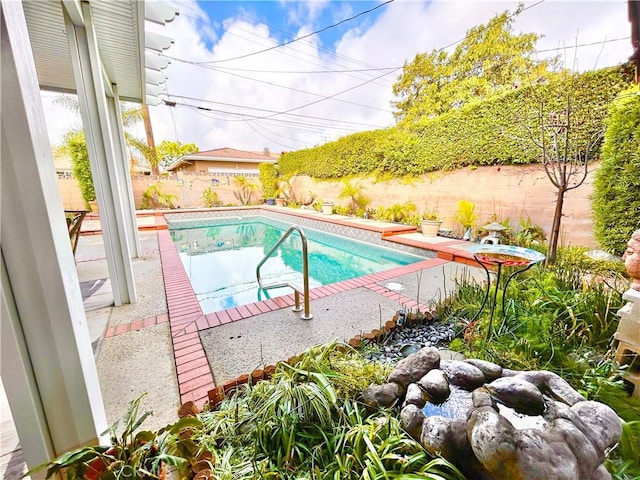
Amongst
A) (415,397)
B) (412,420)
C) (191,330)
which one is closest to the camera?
(412,420)

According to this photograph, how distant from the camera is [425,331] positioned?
257cm

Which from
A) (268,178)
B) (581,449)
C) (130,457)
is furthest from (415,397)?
(268,178)

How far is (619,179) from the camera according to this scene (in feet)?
13.0

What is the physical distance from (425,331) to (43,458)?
259cm

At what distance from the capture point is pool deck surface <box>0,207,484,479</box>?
1800 mm

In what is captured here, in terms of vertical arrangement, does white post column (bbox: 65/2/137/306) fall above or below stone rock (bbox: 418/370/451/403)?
above

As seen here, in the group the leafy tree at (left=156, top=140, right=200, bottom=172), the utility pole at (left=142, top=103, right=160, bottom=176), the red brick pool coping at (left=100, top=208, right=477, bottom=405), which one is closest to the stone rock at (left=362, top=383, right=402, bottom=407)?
the red brick pool coping at (left=100, top=208, right=477, bottom=405)

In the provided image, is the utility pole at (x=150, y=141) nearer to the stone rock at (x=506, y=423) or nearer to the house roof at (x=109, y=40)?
the house roof at (x=109, y=40)

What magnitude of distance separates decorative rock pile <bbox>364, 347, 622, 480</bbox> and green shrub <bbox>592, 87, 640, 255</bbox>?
4.42 meters

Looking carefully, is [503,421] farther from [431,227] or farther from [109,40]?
[431,227]

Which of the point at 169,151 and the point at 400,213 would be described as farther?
the point at 169,151

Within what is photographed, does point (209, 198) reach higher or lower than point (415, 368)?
higher

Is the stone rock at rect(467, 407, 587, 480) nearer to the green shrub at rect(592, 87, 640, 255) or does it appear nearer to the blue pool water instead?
the blue pool water

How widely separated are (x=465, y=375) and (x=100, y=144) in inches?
147
